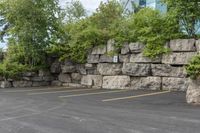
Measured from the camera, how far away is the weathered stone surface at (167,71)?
15496 millimetres

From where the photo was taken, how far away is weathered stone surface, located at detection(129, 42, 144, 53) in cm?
1697

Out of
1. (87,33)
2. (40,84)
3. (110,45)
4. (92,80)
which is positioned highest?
(87,33)

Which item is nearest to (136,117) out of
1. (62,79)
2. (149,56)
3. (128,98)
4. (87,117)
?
(87,117)

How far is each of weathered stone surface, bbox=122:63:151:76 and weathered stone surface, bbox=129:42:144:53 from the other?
632 mm

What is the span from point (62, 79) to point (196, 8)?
8908 millimetres

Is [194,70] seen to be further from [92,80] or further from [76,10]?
[76,10]

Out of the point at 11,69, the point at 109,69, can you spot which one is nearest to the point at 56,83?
the point at 11,69

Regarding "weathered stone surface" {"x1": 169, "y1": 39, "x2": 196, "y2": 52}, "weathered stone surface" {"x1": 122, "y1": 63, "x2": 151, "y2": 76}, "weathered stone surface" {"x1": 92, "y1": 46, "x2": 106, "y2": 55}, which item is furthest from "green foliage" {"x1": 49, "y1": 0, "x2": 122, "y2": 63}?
"weathered stone surface" {"x1": 169, "y1": 39, "x2": 196, "y2": 52}

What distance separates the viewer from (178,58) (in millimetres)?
15633

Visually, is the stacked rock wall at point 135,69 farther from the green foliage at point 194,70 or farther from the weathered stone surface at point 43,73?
Answer: the green foliage at point 194,70

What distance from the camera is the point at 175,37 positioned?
633 inches

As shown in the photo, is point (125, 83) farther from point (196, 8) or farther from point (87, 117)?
point (87, 117)

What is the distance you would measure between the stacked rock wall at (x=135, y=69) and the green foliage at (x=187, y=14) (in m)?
0.95

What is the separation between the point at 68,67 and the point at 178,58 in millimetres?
7336
